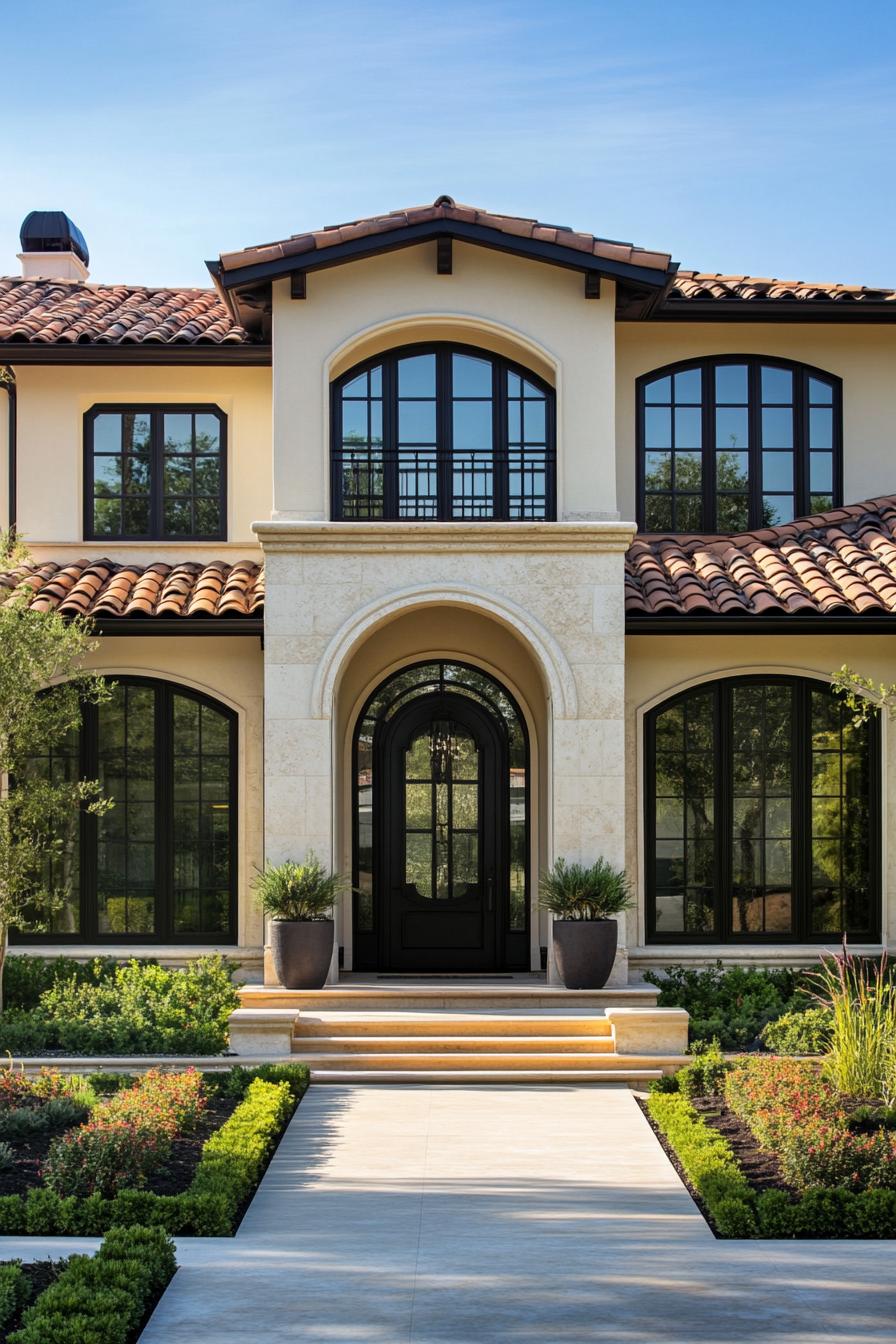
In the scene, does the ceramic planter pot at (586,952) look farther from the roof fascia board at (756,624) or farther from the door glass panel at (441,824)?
the roof fascia board at (756,624)

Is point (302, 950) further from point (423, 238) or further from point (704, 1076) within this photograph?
point (423, 238)

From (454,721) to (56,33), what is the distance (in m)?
8.54

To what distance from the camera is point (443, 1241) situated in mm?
8539

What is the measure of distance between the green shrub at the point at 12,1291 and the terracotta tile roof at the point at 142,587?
858 cm

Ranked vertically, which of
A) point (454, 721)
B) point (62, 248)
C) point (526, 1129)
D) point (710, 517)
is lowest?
point (526, 1129)

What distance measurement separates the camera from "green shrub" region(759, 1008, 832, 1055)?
1291 cm

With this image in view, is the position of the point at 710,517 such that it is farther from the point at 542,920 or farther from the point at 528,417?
the point at 542,920

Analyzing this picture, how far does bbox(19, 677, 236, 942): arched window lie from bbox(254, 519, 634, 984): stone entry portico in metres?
1.59

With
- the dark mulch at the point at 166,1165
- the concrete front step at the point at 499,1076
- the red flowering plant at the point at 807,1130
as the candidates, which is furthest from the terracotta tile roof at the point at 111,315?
the red flowering plant at the point at 807,1130

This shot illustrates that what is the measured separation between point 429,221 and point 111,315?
510 cm

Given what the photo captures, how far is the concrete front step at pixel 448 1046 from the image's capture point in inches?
530

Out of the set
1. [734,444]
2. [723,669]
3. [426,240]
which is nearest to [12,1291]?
[723,669]

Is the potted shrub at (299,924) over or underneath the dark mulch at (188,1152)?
over

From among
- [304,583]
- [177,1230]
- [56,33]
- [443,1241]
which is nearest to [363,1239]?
[443,1241]
